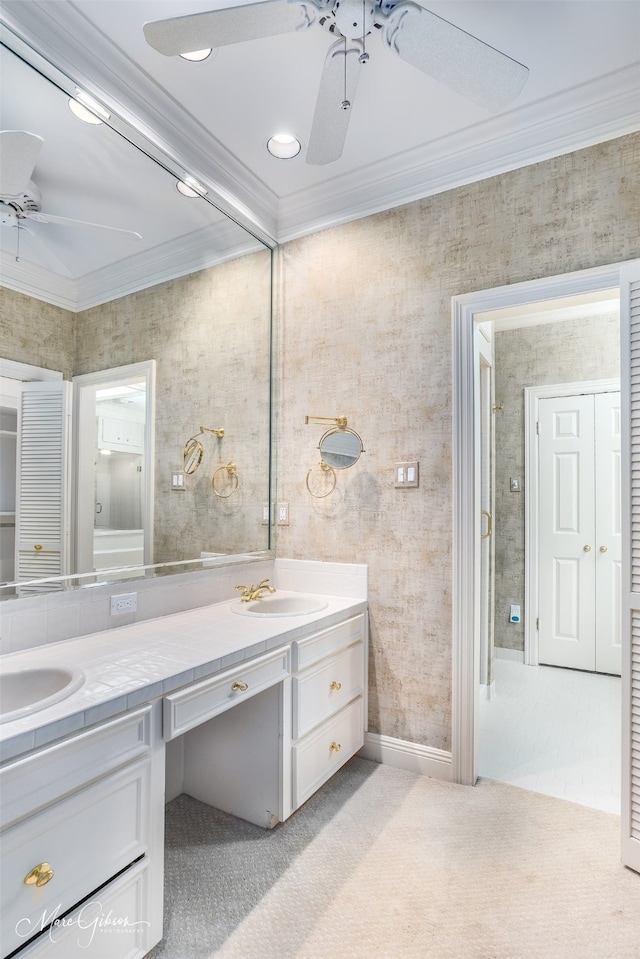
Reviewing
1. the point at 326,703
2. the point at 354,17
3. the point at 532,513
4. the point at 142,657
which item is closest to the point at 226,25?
the point at 354,17

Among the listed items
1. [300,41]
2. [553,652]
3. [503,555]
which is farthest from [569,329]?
[300,41]

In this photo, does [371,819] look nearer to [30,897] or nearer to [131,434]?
[30,897]

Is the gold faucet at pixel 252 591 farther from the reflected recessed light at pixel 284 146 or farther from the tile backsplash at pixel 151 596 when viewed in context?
the reflected recessed light at pixel 284 146

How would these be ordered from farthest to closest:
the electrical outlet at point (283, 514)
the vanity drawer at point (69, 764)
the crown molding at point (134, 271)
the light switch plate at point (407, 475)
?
1. the electrical outlet at point (283, 514)
2. the light switch plate at point (407, 475)
3. the crown molding at point (134, 271)
4. the vanity drawer at point (69, 764)

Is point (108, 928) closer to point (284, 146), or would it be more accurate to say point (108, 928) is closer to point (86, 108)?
point (86, 108)

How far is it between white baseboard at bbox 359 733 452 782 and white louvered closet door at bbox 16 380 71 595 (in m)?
1.65

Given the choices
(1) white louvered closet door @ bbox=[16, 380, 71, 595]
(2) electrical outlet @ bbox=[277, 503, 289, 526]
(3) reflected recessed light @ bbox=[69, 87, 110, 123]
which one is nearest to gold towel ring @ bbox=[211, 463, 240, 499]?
(2) electrical outlet @ bbox=[277, 503, 289, 526]

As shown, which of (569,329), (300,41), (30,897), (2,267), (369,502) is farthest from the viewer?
(569,329)

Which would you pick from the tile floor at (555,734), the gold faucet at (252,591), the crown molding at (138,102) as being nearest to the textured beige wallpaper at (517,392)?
the tile floor at (555,734)

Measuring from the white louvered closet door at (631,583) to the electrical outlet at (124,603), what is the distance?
176 centimetres

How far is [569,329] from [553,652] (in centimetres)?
243

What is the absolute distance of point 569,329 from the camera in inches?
152

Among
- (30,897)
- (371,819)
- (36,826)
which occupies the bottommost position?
(371,819)

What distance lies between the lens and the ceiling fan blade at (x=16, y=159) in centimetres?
153
